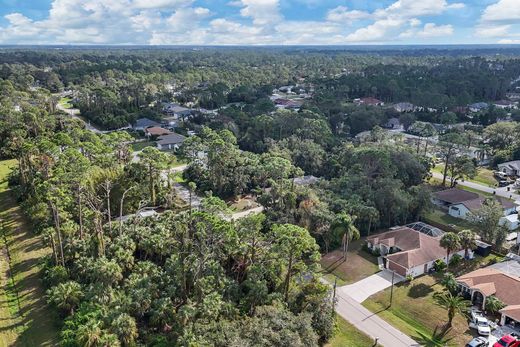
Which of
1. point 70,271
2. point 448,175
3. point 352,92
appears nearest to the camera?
point 70,271

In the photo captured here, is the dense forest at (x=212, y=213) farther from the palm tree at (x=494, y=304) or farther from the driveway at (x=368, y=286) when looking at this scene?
the palm tree at (x=494, y=304)

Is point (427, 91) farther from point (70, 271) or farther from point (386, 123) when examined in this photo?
point (70, 271)

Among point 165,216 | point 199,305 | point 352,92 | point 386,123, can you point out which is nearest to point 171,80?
point 352,92

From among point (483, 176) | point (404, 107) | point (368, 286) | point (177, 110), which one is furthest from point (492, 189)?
point (177, 110)

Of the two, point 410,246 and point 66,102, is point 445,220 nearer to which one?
point 410,246

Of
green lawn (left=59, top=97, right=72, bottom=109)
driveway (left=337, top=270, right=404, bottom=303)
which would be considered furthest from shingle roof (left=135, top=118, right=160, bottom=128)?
driveway (left=337, top=270, right=404, bottom=303)

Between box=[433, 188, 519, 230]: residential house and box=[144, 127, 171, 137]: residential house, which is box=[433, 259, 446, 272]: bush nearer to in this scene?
box=[433, 188, 519, 230]: residential house
